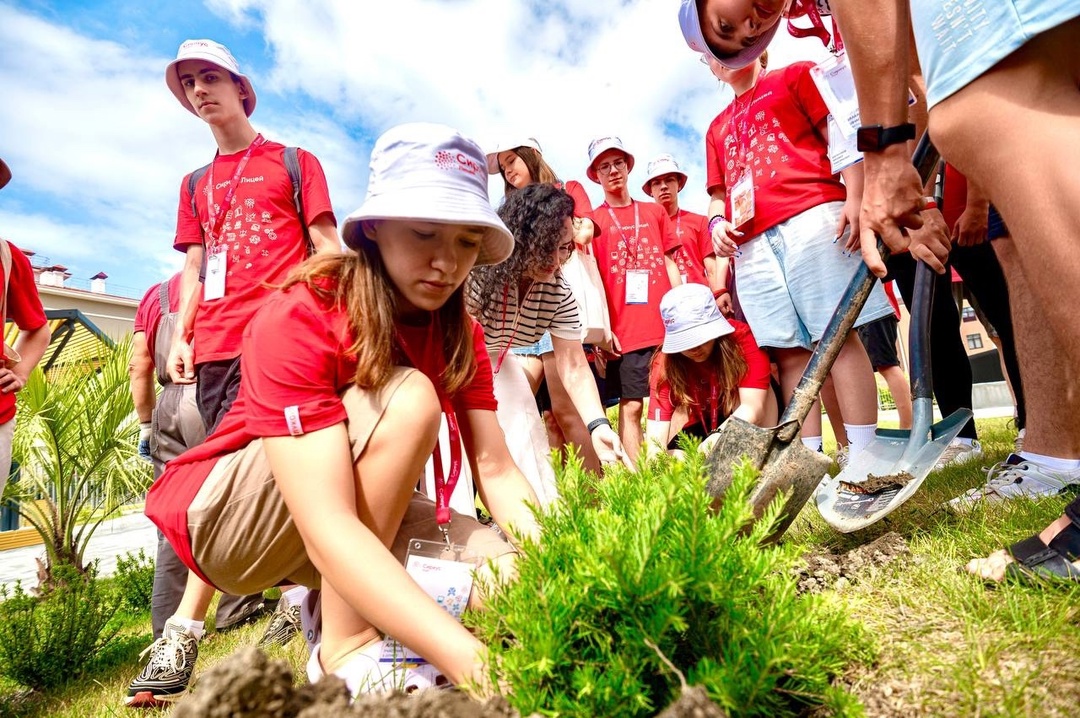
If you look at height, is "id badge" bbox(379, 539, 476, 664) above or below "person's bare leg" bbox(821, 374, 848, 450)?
above

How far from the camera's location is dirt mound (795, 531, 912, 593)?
175cm

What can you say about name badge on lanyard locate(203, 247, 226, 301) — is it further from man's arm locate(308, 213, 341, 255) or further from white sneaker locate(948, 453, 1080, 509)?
white sneaker locate(948, 453, 1080, 509)

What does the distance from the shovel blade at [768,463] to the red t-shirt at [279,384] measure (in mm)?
956

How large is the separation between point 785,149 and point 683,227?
106 inches

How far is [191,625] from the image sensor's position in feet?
8.13

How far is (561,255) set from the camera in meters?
3.61

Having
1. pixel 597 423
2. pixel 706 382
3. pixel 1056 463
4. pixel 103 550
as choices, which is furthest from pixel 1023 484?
pixel 103 550

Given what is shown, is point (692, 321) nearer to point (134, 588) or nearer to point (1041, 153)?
point (1041, 153)

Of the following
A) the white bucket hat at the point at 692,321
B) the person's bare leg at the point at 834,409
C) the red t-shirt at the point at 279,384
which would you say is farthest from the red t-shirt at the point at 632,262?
the red t-shirt at the point at 279,384

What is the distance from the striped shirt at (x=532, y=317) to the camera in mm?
3631

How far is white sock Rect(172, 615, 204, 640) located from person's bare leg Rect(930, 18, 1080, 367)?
9.37ft

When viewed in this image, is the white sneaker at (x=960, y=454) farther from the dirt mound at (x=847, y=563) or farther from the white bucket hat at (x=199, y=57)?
the white bucket hat at (x=199, y=57)

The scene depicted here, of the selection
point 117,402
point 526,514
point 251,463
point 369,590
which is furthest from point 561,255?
point 117,402

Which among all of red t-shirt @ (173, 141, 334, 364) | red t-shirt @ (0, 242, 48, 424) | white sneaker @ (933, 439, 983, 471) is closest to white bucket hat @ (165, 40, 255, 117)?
red t-shirt @ (173, 141, 334, 364)
